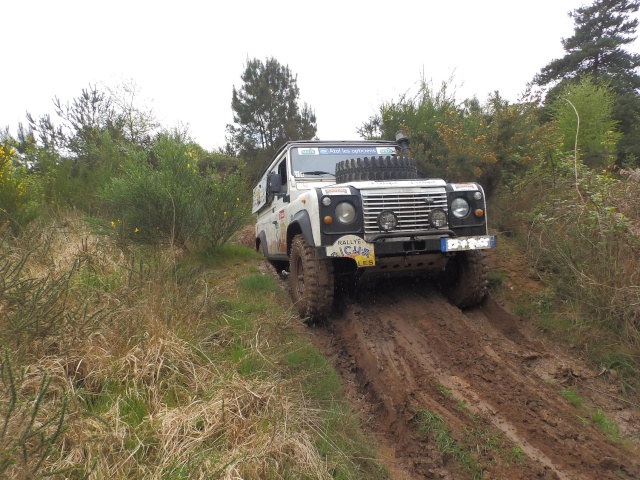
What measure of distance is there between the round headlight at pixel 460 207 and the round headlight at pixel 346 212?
3.25ft

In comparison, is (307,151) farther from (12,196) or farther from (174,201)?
(12,196)

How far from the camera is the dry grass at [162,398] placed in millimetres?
2100

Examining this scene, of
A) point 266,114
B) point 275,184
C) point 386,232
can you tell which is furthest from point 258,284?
point 266,114

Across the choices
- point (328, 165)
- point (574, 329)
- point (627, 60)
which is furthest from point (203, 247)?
point (627, 60)

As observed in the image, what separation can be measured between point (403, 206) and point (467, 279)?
1.09 metres

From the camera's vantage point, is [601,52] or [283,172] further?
[601,52]

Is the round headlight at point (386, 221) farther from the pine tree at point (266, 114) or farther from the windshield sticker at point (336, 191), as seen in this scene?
the pine tree at point (266, 114)

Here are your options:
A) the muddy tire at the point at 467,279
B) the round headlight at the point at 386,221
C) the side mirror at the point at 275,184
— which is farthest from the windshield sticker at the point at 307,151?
the muddy tire at the point at 467,279

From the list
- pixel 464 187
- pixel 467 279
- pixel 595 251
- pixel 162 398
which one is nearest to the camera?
pixel 162 398

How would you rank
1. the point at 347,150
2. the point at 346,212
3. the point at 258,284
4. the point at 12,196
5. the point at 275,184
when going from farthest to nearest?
the point at 12,196 → the point at 258,284 → the point at 347,150 → the point at 275,184 → the point at 346,212

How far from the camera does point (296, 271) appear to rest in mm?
4840

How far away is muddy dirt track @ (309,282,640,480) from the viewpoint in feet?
8.28

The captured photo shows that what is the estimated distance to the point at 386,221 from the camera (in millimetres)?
4098

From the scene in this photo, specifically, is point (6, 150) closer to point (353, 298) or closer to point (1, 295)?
point (1, 295)
